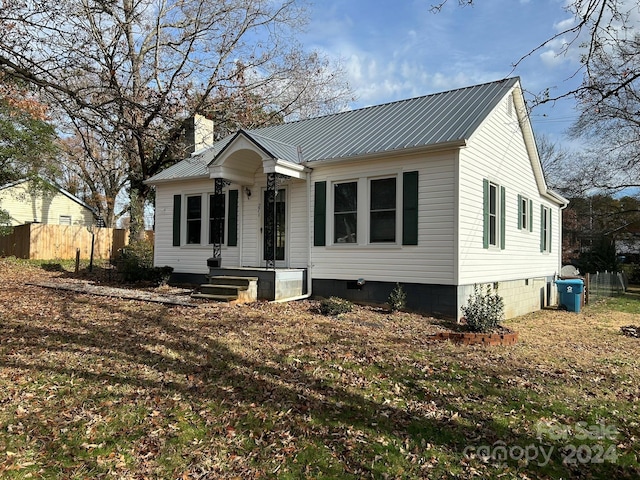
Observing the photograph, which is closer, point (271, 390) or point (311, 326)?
point (271, 390)

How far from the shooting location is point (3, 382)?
4.67 metres

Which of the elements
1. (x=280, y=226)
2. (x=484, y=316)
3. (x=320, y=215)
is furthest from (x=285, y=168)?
(x=484, y=316)

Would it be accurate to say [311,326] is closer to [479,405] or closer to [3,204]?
[479,405]

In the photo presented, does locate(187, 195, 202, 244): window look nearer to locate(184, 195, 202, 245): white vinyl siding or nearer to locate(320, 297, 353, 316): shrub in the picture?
locate(184, 195, 202, 245): white vinyl siding

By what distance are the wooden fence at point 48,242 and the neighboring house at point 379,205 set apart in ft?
35.1

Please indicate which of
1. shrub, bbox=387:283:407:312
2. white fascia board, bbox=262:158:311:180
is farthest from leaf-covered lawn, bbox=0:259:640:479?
white fascia board, bbox=262:158:311:180

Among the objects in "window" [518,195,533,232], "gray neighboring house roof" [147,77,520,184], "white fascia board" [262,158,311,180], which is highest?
"gray neighboring house roof" [147,77,520,184]

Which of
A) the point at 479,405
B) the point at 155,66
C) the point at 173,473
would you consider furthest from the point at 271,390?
the point at 155,66

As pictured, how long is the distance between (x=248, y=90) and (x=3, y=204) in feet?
58.5

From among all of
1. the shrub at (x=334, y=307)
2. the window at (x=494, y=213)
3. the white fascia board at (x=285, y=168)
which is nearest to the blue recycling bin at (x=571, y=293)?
the window at (x=494, y=213)

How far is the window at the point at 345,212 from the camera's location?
34.6ft

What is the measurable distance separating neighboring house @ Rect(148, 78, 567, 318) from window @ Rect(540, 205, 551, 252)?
119 centimetres

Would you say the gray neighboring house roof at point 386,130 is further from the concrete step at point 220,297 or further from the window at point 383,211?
the concrete step at point 220,297

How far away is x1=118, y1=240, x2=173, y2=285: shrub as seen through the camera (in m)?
13.1
